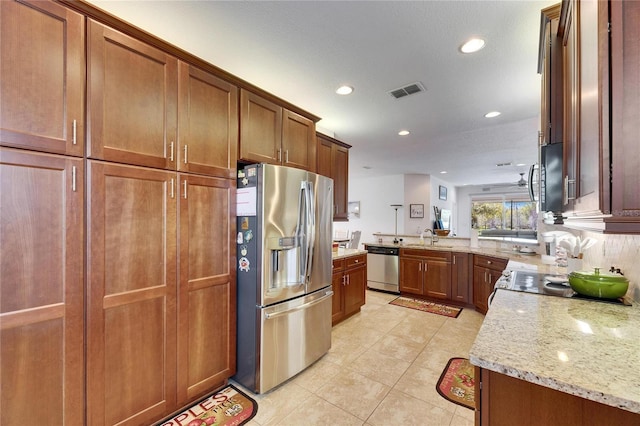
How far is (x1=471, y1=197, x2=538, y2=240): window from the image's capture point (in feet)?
31.5

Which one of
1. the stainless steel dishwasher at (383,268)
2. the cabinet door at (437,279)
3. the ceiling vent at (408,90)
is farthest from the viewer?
the stainless steel dishwasher at (383,268)

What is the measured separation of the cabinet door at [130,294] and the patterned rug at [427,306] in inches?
132

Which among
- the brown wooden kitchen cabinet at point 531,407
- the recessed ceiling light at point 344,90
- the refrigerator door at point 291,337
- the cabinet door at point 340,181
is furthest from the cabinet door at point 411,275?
the brown wooden kitchen cabinet at point 531,407

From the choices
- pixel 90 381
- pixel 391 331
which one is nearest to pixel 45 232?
pixel 90 381

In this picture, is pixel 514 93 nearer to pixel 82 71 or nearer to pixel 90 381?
pixel 82 71

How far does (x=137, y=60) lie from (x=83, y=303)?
4.61ft

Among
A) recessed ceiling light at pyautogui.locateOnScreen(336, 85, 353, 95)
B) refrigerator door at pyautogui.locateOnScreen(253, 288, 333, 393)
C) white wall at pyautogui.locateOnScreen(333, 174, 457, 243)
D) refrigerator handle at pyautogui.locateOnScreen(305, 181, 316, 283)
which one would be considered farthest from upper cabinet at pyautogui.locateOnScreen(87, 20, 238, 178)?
white wall at pyautogui.locateOnScreen(333, 174, 457, 243)

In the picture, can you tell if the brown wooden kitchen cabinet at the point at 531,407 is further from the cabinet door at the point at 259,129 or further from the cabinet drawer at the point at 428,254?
the cabinet drawer at the point at 428,254

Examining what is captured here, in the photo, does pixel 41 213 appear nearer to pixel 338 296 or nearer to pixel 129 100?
pixel 129 100

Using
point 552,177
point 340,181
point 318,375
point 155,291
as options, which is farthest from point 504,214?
point 155,291

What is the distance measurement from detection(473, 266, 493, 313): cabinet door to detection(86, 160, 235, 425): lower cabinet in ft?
10.8

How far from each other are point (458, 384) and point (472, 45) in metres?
2.61

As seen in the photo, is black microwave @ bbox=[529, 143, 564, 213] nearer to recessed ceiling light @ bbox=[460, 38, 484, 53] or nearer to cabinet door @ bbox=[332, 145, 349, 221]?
recessed ceiling light @ bbox=[460, 38, 484, 53]

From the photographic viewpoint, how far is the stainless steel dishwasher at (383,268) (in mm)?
4709
